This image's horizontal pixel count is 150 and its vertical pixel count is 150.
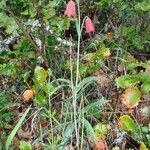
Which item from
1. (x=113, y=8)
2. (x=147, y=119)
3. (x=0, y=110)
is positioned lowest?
(x=147, y=119)

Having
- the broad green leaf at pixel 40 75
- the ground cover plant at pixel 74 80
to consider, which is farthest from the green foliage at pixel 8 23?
the broad green leaf at pixel 40 75

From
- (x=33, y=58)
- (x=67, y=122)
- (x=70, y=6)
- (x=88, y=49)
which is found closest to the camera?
(x=70, y=6)

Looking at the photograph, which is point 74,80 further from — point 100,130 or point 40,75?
point 100,130

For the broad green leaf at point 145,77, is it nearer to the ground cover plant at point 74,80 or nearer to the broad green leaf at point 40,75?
the ground cover plant at point 74,80

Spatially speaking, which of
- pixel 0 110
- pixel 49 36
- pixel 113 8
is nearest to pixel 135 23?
pixel 113 8

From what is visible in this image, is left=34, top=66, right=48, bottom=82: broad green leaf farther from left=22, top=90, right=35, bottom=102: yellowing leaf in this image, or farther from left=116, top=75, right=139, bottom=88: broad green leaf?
left=116, top=75, right=139, bottom=88: broad green leaf

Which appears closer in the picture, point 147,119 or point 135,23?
point 147,119

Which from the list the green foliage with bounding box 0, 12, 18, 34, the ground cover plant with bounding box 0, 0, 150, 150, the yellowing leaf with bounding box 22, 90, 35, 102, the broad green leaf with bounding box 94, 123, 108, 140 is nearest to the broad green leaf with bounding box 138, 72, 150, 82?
the ground cover plant with bounding box 0, 0, 150, 150

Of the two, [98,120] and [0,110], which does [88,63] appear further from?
[0,110]
